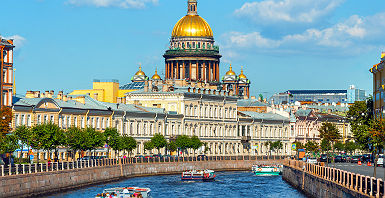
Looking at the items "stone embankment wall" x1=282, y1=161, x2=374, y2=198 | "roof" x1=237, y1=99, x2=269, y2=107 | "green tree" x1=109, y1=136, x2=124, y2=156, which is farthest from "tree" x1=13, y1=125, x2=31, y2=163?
"roof" x1=237, y1=99, x2=269, y2=107

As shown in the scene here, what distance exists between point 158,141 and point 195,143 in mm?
11312

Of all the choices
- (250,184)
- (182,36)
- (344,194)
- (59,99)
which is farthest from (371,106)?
(182,36)

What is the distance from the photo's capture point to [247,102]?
193000 mm

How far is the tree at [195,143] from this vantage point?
14000 cm

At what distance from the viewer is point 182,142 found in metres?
137

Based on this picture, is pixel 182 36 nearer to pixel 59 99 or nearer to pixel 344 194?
pixel 59 99

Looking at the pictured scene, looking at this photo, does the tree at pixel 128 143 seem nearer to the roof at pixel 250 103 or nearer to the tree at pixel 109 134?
the tree at pixel 109 134

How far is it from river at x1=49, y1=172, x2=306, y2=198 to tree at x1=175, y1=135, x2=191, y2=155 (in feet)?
81.3

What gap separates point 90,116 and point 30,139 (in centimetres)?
3254

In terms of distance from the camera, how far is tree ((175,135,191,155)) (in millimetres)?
137125

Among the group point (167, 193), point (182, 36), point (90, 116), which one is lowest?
point (167, 193)

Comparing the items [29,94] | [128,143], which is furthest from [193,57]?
[128,143]

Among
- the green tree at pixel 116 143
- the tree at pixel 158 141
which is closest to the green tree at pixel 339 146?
the tree at pixel 158 141

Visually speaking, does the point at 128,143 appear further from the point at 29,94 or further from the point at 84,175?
the point at 84,175
